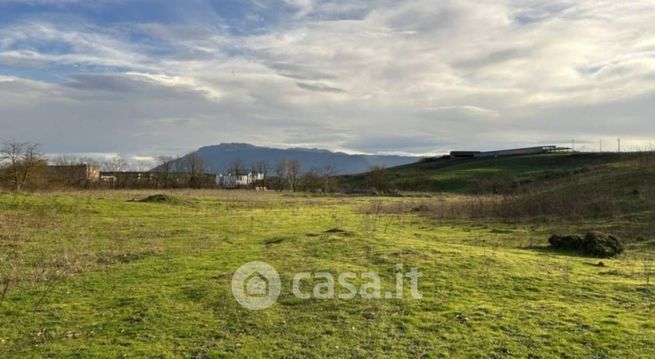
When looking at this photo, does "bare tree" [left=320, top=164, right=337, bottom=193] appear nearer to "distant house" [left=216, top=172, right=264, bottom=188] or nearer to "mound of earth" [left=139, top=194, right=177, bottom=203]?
"distant house" [left=216, top=172, right=264, bottom=188]

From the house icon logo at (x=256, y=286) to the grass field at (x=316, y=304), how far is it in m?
0.24

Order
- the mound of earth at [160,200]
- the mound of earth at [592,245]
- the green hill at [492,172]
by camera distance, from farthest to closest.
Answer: the green hill at [492,172], the mound of earth at [160,200], the mound of earth at [592,245]

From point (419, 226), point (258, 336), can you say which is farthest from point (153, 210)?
point (258, 336)

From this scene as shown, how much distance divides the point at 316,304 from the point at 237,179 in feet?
351

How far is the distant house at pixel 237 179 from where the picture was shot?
104756mm

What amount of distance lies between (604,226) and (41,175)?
2166 inches

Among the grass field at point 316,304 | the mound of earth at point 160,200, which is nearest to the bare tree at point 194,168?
the mound of earth at point 160,200

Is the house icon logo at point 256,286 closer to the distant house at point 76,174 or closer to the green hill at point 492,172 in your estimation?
the distant house at point 76,174

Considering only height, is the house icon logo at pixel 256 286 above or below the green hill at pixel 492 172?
below

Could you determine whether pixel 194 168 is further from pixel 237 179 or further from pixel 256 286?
pixel 256 286

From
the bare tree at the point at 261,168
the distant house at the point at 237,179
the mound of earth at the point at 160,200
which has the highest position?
the bare tree at the point at 261,168

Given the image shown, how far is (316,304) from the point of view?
33.8 feet

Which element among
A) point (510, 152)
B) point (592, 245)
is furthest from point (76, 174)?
point (510, 152)

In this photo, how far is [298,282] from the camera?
38.9ft
